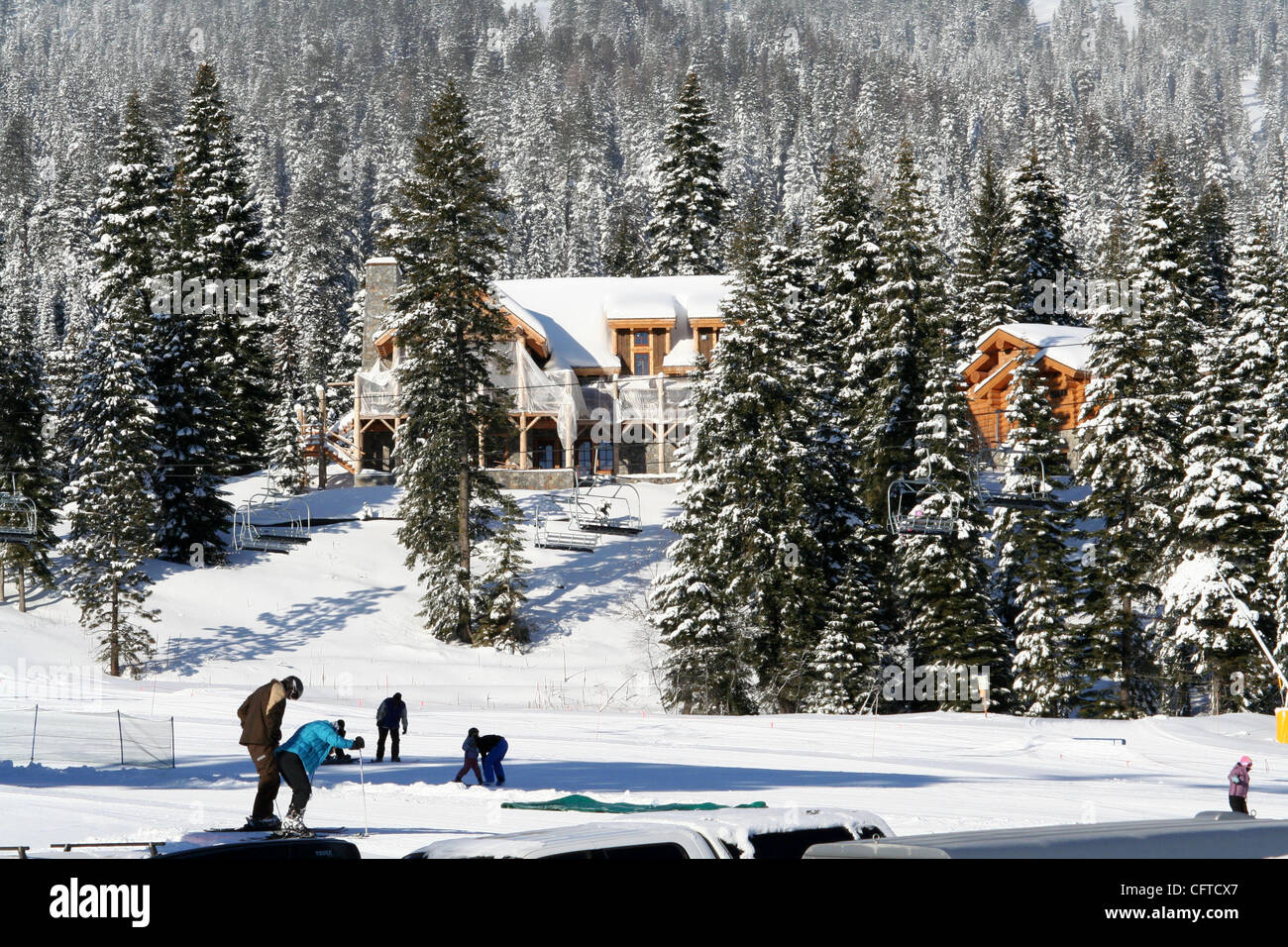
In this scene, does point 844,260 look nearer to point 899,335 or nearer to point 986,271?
point 899,335

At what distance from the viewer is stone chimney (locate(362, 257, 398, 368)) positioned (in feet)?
193

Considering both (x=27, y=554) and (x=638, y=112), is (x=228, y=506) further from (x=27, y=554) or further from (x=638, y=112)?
(x=638, y=112)

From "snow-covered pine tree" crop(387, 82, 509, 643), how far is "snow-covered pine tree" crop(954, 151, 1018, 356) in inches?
1167

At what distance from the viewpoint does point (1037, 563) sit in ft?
128

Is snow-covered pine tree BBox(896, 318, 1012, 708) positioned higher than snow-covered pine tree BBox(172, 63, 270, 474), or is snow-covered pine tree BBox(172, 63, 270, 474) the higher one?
snow-covered pine tree BBox(172, 63, 270, 474)

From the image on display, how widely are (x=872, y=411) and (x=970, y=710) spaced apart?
10.8 meters

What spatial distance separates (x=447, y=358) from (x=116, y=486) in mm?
10388

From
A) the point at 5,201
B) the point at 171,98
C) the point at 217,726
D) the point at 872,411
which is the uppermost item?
the point at 171,98

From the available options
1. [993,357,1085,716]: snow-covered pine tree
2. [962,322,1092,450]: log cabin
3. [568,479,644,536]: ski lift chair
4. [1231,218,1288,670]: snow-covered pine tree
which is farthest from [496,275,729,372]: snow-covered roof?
[1231,218,1288,670]: snow-covered pine tree

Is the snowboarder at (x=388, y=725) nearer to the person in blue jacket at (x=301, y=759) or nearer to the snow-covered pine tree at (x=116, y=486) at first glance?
the person in blue jacket at (x=301, y=759)

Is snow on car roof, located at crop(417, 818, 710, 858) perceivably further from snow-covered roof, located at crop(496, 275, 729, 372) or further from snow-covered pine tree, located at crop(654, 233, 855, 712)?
snow-covered roof, located at crop(496, 275, 729, 372)

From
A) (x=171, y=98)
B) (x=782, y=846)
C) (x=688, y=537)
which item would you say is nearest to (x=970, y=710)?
(x=688, y=537)

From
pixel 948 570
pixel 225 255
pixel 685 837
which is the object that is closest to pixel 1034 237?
pixel 948 570

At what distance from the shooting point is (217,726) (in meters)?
25.4
